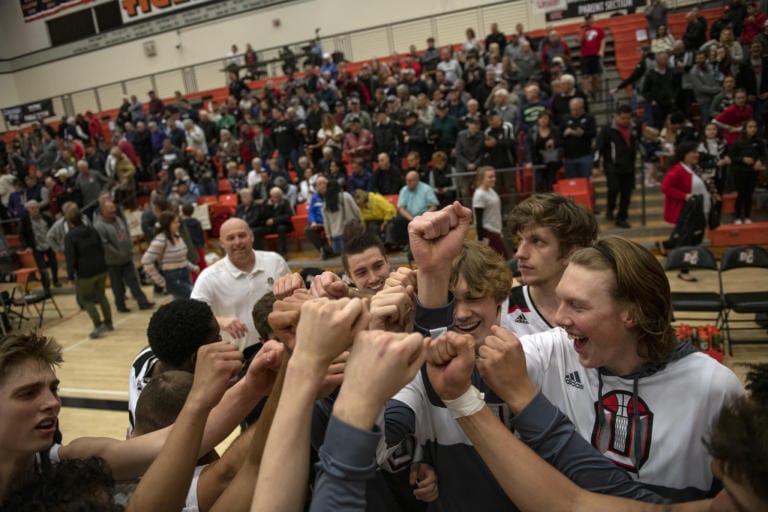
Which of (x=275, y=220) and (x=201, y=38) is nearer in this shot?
(x=275, y=220)

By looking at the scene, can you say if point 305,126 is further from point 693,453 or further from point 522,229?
point 693,453

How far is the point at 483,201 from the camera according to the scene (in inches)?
298

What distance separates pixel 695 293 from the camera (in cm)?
541

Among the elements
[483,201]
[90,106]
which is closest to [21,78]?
[90,106]

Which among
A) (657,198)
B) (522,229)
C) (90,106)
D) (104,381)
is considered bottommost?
(104,381)

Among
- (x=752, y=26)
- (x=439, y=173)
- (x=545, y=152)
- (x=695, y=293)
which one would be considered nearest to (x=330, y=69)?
(x=439, y=173)

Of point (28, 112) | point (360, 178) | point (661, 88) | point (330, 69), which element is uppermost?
point (28, 112)

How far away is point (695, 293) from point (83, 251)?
7.76m

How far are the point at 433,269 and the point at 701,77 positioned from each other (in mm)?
11124

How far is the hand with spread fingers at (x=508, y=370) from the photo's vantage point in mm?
1289

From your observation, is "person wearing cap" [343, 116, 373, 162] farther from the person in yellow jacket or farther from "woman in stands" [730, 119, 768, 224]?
"woman in stands" [730, 119, 768, 224]

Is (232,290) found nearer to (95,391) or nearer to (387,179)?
(95,391)

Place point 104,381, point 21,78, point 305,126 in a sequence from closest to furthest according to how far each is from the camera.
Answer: point 104,381 < point 305,126 < point 21,78

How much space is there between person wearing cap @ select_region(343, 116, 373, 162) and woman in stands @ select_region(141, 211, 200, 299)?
4.91 m
